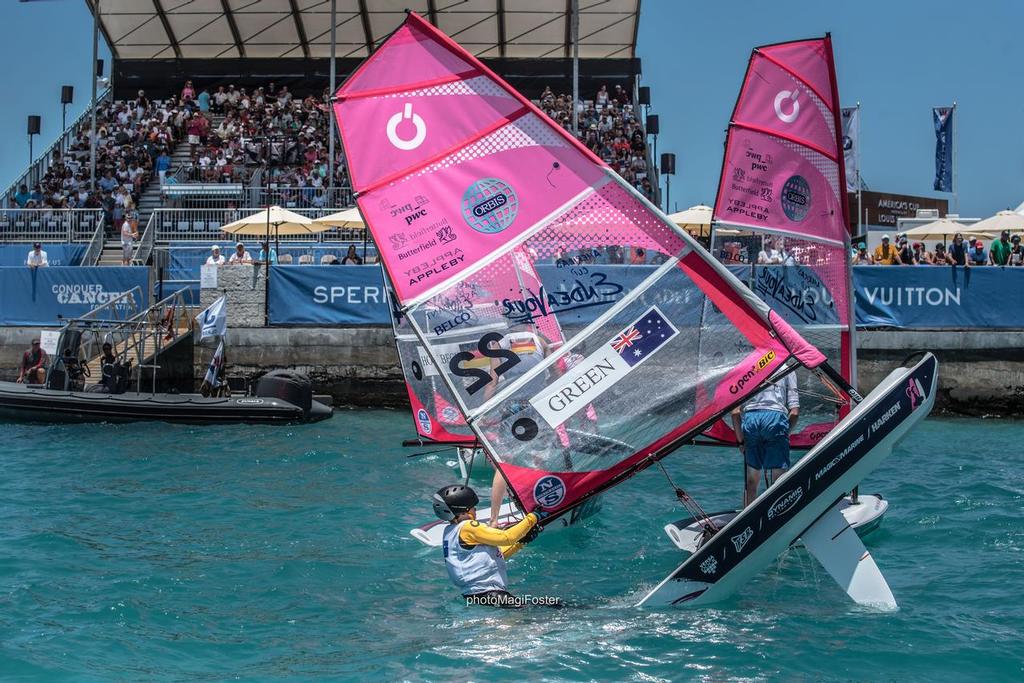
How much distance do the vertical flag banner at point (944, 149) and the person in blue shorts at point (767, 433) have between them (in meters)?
27.5

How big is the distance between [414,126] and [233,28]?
30865 mm

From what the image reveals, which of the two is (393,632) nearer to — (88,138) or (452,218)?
(452,218)

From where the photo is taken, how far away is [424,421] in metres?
12.3

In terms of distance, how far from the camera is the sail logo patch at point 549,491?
782 cm

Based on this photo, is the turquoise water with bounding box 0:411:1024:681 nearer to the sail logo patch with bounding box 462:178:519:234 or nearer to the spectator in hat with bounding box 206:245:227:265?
the sail logo patch with bounding box 462:178:519:234

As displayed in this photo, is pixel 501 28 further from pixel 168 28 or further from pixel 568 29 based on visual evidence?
pixel 168 28

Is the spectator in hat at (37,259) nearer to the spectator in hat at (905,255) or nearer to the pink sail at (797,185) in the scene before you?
the pink sail at (797,185)

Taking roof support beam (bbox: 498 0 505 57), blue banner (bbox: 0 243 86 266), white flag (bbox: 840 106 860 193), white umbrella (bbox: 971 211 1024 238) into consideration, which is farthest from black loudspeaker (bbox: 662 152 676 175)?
blue banner (bbox: 0 243 86 266)

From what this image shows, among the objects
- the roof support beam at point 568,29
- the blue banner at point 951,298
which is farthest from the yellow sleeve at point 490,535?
the roof support beam at point 568,29

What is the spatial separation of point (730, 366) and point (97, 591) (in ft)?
16.9

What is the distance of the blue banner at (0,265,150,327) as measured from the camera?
21531 mm

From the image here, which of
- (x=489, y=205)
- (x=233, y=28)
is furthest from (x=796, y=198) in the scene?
(x=233, y=28)

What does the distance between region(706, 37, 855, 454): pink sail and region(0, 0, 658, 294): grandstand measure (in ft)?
52.3

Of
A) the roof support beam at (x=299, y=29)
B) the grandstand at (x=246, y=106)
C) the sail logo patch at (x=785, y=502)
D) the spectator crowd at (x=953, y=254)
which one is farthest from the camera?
the roof support beam at (x=299, y=29)
